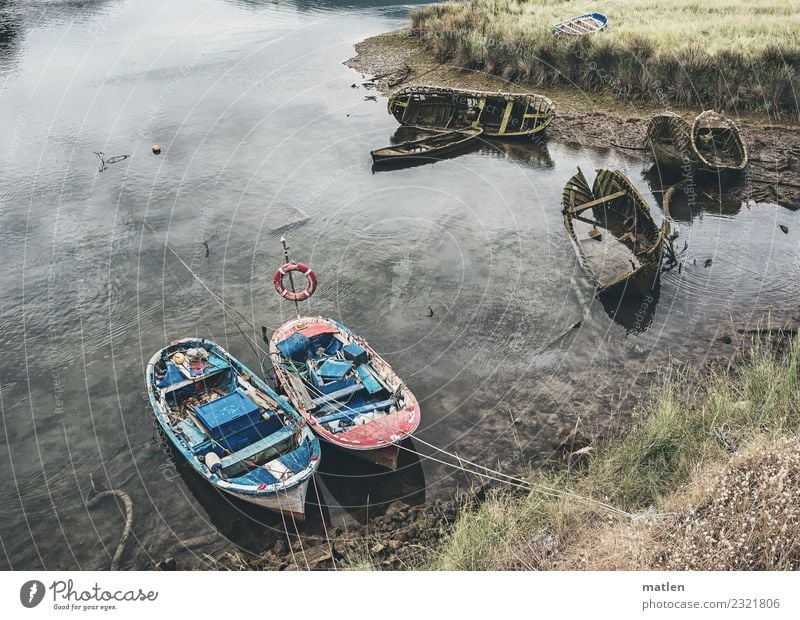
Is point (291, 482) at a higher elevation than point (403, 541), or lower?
higher

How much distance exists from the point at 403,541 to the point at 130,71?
157ft

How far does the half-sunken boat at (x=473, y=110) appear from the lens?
37.9 m

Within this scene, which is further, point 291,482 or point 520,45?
point 520,45

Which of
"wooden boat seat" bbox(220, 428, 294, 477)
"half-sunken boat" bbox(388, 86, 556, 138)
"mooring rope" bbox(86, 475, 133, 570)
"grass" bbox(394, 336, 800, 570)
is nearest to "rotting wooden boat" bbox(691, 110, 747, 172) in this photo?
"half-sunken boat" bbox(388, 86, 556, 138)

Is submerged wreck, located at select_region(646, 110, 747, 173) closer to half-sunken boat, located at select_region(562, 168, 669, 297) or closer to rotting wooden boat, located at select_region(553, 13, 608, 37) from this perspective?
half-sunken boat, located at select_region(562, 168, 669, 297)

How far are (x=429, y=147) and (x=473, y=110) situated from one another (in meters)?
4.86

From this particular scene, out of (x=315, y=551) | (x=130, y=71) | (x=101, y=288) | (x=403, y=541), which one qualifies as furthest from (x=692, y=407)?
(x=130, y=71)

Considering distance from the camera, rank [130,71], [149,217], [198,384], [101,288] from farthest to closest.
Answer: [130,71], [149,217], [101,288], [198,384]

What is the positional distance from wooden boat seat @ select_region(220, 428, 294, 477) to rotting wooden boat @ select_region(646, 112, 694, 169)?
85.6ft

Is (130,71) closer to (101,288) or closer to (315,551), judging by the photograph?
(101,288)

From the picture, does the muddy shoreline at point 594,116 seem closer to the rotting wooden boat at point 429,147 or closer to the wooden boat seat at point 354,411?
the rotting wooden boat at point 429,147

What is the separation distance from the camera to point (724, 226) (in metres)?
28.7

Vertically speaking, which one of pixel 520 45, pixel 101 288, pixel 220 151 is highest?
pixel 520 45

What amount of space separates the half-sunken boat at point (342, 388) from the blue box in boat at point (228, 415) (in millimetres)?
1444
